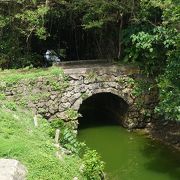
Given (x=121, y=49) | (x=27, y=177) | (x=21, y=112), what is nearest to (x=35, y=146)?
(x=27, y=177)

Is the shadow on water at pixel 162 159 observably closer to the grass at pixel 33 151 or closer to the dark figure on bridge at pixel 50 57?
the grass at pixel 33 151

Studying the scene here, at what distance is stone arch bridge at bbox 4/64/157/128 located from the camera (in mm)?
14375

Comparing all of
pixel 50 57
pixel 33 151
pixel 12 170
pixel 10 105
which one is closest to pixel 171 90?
pixel 33 151

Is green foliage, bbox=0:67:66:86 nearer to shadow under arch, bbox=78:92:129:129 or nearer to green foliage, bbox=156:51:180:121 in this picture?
shadow under arch, bbox=78:92:129:129

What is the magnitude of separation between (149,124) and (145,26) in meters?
3.81

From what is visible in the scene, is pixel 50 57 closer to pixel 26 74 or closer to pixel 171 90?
pixel 26 74

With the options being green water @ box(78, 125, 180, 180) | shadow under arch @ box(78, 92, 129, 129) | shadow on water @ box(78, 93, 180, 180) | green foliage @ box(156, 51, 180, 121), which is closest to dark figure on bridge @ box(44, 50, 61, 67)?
shadow under arch @ box(78, 92, 129, 129)

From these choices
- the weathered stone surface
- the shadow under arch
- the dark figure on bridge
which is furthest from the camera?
the dark figure on bridge

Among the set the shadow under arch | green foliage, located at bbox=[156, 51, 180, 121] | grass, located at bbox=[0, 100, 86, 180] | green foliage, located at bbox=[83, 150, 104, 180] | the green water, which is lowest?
the green water

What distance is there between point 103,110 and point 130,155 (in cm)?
554

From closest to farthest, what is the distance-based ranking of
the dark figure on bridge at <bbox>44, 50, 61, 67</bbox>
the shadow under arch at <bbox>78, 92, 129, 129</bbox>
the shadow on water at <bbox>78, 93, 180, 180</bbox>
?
the shadow on water at <bbox>78, 93, 180, 180</bbox> → the shadow under arch at <bbox>78, 92, 129, 129</bbox> → the dark figure on bridge at <bbox>44, 50, 61, 67</bbox>

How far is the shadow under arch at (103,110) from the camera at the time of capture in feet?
55.0

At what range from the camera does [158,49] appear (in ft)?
49.0

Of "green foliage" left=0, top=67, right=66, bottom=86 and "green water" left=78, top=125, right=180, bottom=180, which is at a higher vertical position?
"green foliage" left=0, top=67, right=66, bottom=86
